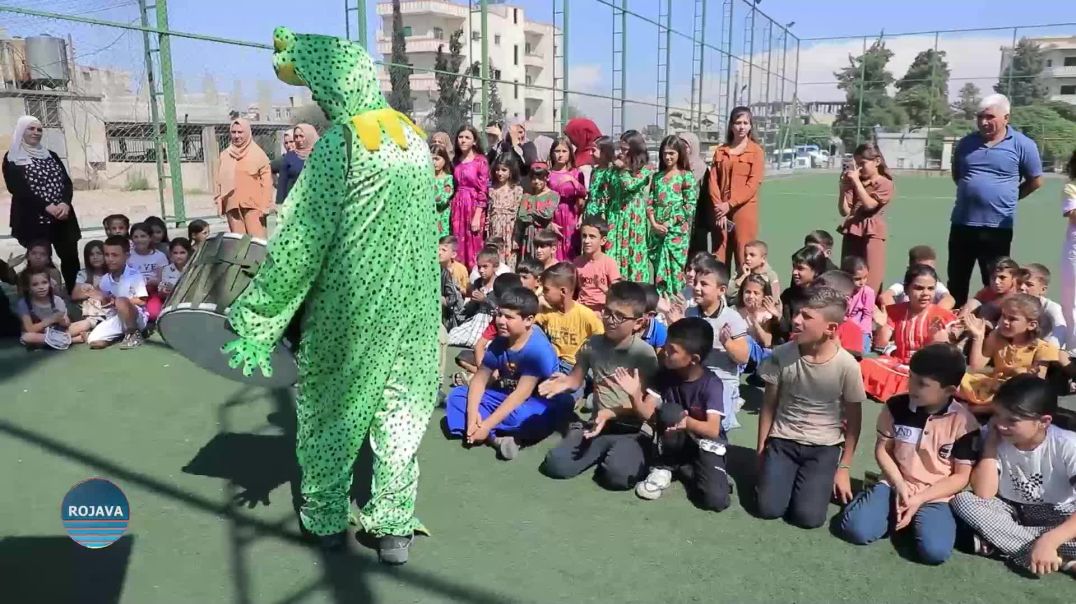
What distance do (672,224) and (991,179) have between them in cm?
227

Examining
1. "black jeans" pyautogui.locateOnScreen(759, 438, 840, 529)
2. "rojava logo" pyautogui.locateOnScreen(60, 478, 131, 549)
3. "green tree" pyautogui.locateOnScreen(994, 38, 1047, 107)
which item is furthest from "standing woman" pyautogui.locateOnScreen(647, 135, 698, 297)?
"green tree" pyautogui.locateOnScreen(994, 38, 1047, 107)

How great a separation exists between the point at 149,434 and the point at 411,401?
2030mm

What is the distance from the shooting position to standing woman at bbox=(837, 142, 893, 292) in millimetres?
6254

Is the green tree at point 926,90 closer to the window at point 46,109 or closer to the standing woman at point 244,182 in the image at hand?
the window at point 46,109

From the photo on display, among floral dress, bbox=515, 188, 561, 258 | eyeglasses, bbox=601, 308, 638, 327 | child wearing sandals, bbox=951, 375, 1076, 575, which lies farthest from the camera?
floral dress, bbox=515, 188, 561, 258

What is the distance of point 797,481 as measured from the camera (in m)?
3.42

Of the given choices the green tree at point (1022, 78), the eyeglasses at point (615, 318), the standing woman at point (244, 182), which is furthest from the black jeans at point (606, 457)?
the green tree at point (1022, 78)

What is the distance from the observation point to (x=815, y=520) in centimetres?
331

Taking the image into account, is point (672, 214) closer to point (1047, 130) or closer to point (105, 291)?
point (105, 291)

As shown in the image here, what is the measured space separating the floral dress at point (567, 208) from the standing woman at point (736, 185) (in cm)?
118

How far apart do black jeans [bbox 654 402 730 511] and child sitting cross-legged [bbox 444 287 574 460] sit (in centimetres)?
69

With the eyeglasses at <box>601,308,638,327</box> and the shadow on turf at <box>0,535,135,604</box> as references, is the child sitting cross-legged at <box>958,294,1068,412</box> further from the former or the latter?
the shadow on turf at <box>0,535,135,604</box>

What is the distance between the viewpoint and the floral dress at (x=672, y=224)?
650cm

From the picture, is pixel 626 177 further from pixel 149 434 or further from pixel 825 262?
pixel 149 434
